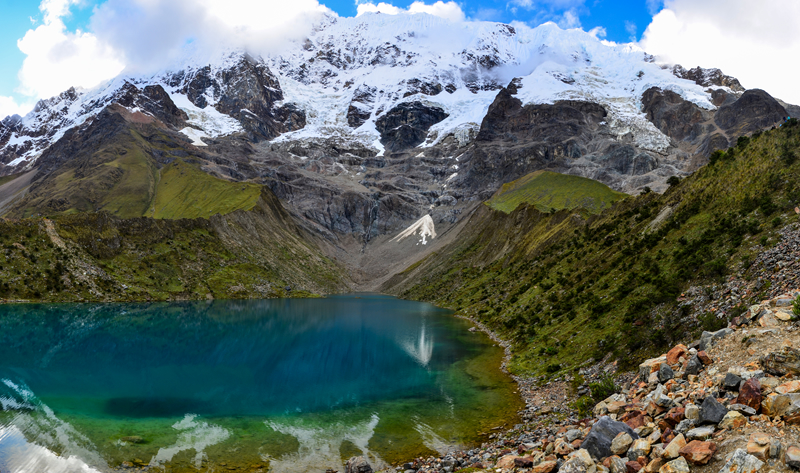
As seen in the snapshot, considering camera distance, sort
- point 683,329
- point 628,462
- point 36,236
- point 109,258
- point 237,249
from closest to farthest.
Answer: point 628,462 → point 683,329 → point 36,236 → point 109,258 → point 237,249

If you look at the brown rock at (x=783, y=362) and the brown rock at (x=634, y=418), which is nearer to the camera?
the brown rock at (x=783, y=362)

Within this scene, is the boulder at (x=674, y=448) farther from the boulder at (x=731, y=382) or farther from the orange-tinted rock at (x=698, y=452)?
the boulder at (x=731, y=382)

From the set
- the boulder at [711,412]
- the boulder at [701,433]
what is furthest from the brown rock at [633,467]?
the boulder at [711,412]

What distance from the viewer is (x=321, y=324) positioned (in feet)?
298

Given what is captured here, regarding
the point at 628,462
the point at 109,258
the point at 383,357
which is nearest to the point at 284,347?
the point at 383,357

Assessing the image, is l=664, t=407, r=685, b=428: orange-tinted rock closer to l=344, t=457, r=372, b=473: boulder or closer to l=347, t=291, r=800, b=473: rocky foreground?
l=347, t=291, r=800, b=473: rocky foreground

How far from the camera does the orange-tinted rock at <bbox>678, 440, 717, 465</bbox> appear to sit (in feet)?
36.8

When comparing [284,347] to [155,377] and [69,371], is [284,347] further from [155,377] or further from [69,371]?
[69,371]

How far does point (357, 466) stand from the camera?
23.2 meters

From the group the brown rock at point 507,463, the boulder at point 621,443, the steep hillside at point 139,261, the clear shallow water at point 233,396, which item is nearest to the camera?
the boulder at point 621,443

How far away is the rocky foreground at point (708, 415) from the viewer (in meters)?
10.9

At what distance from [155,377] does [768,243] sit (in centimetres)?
5632

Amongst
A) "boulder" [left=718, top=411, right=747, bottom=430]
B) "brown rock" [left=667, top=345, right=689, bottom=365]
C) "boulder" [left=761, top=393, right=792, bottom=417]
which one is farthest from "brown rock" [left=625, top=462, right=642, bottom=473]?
"brown rock" [left=667, top=345, right=689, bottom=365]

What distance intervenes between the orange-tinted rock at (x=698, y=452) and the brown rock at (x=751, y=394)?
1965 millimetres
